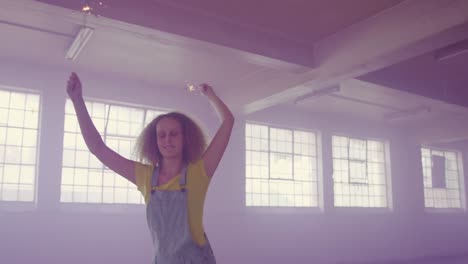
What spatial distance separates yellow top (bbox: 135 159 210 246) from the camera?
1.41 metres

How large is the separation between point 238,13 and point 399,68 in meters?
3.22

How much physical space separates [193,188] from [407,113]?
893cm

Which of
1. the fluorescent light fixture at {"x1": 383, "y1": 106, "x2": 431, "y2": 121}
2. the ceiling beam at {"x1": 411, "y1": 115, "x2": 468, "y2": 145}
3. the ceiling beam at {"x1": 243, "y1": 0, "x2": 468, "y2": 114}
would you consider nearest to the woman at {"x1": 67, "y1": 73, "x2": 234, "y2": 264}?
the ceiling beam at {"x1": 243, "y1": 0, "x2": 468, "y2": 114}

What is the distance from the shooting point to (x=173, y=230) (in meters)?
1.39

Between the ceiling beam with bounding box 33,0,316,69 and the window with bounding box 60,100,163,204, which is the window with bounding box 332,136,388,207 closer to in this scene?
the window with bounding box 60,100,163,204

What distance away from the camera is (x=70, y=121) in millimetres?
7270

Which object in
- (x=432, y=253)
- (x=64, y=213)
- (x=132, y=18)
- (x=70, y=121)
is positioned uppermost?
(x=132, y=18)

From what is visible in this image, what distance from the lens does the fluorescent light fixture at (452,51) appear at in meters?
6.04

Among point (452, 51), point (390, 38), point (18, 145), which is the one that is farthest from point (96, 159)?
point (452, 51)

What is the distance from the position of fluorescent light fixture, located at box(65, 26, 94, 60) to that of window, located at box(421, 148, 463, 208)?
973 cm

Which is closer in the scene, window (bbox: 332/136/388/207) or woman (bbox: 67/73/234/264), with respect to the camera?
woman (bbox: 67/73/234/264)

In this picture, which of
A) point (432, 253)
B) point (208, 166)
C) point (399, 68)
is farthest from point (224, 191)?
point (208, 166)

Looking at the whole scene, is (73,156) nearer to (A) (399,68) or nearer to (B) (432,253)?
(A) (399,68)

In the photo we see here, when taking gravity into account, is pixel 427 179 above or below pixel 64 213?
above
